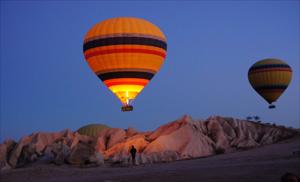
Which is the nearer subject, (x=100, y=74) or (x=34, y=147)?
(x=100, y=74)

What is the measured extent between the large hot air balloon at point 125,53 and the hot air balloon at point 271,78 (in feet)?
70.3

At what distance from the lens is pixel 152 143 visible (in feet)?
129

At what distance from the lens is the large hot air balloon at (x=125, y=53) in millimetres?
34469

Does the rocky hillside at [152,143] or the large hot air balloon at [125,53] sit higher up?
the large hot air balloon at [125,53]

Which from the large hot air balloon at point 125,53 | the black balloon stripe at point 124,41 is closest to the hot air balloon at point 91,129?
the large hot air balloon at point 125,53

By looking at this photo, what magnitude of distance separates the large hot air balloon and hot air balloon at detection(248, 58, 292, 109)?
21.4 m

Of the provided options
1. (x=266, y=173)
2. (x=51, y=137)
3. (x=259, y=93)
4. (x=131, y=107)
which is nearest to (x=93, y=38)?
(x=131, y=107)

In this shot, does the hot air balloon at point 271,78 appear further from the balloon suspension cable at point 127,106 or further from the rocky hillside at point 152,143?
the balloon suspension cable at point 127,106

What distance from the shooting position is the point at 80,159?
3356 cm

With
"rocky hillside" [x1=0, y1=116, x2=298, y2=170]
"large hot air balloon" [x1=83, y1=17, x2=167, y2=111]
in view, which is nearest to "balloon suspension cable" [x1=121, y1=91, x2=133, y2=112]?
"large hot air balloon" [x1=83, y1=17, x2=167, y2=111]

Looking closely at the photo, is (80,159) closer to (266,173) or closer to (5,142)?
(5,142)

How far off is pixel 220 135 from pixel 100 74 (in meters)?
14.0

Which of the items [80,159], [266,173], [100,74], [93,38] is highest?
[93,38]

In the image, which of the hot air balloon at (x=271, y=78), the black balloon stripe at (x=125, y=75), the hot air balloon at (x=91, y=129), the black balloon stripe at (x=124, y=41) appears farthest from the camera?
the hot air balloon at (x=91, y=129)
